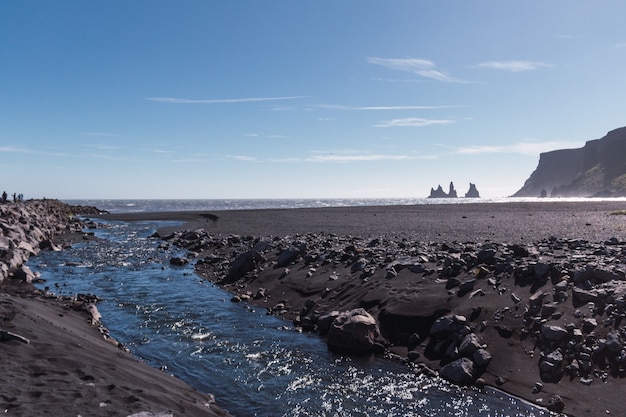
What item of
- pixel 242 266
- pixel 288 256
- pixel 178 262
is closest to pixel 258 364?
pixel 288 256

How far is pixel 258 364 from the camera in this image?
1002 cm

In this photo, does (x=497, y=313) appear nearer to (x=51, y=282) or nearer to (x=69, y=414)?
(x=69, y=414)

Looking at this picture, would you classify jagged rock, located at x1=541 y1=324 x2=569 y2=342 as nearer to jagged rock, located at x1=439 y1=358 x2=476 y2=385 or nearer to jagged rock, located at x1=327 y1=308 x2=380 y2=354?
jagged rock, located at x1=439 y1=358 x2=476 y2=385

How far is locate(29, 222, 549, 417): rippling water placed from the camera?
800 cm

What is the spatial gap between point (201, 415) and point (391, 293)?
7.76 metres

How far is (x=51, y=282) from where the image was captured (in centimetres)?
1945

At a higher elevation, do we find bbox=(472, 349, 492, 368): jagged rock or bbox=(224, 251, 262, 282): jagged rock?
bbox=(224, 251, 262, 282): jagged rock

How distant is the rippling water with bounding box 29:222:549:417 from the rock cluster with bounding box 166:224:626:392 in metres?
0.82

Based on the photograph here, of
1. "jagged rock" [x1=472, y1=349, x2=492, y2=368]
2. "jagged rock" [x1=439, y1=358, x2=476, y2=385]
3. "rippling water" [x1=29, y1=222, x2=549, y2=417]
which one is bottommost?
"rippling water" [x1=29, y1=222, x2=549, y2=417]

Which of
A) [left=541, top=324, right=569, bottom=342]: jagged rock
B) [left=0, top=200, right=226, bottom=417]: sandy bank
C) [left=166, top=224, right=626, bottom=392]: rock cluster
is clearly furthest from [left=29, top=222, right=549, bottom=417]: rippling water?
[left=541, top=324, right=569, bottom=342]: jagged rock

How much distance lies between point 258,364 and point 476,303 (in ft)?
20.3

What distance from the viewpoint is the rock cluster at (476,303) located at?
8.91 meters

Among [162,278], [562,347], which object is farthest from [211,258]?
[562,347]

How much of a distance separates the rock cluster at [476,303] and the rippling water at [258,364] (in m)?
0.82
